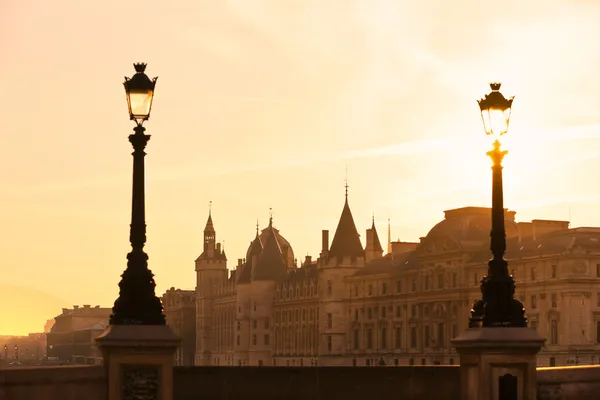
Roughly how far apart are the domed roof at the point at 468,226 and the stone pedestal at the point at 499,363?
372 feet

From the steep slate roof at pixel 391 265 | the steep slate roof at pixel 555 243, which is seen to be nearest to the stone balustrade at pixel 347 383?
the steep slate roof at pixel 555 243

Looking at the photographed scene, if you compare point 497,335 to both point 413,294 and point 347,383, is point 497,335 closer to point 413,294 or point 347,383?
point 347,383

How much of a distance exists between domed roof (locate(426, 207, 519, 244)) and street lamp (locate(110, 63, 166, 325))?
117 metres

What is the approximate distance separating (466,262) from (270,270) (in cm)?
5986

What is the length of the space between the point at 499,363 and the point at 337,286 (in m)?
143

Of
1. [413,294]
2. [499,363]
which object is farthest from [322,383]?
[413,294]

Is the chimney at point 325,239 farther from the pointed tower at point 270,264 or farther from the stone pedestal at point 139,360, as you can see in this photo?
the stone pedestal at point 139,360

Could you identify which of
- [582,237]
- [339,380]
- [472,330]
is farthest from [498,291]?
[582,237]

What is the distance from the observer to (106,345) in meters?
22.6

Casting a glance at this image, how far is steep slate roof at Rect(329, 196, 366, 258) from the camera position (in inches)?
6668

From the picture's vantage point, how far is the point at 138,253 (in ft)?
75.7

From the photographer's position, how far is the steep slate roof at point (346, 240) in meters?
169

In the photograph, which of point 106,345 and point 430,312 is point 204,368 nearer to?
point 106,345

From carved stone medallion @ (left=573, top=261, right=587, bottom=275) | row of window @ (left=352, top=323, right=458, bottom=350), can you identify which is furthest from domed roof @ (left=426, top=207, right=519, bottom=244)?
carved stone medallion @ (left=573, top=261, right=587, bottom=275)
